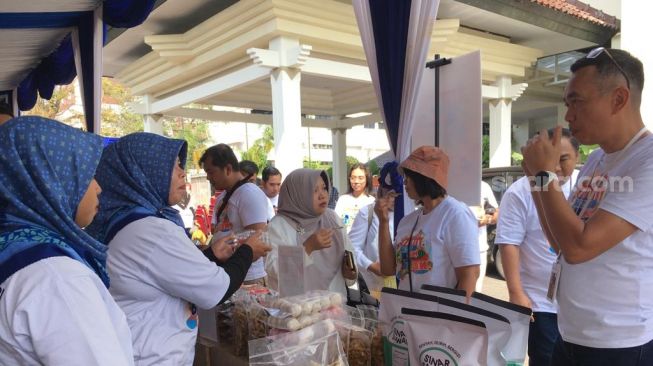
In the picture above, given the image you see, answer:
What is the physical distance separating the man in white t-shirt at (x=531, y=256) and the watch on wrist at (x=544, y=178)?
1.00 meters

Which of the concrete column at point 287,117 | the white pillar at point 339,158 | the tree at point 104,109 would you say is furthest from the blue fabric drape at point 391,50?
the tree at point 104,109

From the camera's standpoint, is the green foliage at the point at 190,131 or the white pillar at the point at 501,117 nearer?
the white pillar at the point at 501,117

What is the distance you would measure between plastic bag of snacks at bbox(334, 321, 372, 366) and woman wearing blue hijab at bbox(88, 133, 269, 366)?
1.47ft

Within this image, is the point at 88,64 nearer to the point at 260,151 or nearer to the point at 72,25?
the point at 72,25

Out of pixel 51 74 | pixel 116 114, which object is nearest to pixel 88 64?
pixel 51 74

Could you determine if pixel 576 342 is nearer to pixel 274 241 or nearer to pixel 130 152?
pixel 274 241

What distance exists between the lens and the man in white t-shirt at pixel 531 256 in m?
2.28

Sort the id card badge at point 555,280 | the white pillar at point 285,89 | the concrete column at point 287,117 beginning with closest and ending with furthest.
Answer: the id card badge at point 555,280, the white pillar at point 285,89, the concrete column at point 287,117

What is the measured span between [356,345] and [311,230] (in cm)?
105

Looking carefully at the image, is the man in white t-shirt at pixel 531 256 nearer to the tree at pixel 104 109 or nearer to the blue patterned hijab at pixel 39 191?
the blue patterned hijab at pixel 39 191

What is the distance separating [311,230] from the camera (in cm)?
253

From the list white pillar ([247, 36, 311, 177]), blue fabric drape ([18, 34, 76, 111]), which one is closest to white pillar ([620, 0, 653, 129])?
white pillar ([247, 36, 311, 177])

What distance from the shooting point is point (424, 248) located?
2.03m

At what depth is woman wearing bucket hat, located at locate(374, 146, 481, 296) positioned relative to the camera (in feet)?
6.46
